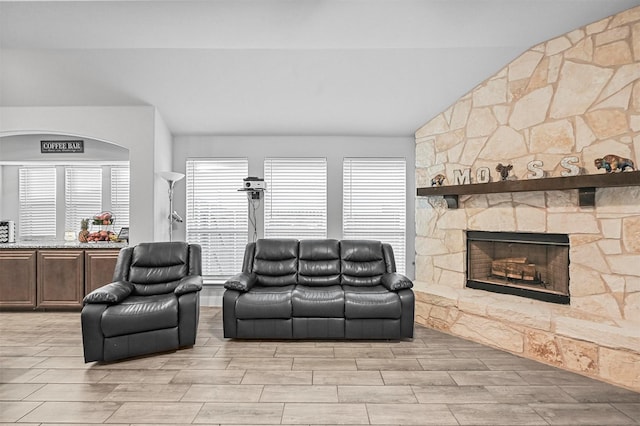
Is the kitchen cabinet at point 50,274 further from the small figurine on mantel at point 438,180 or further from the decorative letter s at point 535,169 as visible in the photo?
the decorative letter s at point 535,169

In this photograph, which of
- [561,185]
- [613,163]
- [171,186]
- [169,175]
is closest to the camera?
[613,163]

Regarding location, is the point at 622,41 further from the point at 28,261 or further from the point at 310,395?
the point at 28,261

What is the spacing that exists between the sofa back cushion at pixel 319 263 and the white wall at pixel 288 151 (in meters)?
1.06

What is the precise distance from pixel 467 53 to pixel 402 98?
0.95 m

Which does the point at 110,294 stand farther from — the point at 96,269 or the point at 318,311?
the point at 318,311

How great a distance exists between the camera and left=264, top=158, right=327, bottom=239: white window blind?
5859mm

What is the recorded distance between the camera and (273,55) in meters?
A: 4.32

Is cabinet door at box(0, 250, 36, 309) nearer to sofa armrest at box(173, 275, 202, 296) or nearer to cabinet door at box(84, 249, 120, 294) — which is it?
cabinet door at box(84, 249, 120, 294)

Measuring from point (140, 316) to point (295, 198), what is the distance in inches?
114

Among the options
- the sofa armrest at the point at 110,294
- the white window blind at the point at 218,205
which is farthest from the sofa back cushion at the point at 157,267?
the white window blind at the point at 218,205

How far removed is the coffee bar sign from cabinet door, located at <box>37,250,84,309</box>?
5.08 feet

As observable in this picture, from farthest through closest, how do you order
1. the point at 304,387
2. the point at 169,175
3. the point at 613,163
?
1. the point at 169,175
2. the point at 613,163
3. the point at 304,387

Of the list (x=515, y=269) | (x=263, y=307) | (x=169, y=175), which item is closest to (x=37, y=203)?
(x=169, y=175)

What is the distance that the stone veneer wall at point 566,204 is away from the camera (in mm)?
3436
